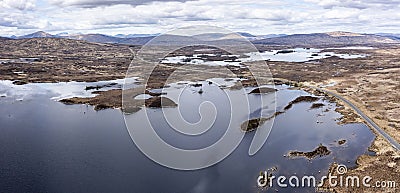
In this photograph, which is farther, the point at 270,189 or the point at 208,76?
the point at 208,76

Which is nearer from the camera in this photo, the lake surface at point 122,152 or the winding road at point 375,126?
the lake surface at point 122,152

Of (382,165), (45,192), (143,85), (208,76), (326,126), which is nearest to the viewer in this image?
(45,192)

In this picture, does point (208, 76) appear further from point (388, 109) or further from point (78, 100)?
point (388, 109)

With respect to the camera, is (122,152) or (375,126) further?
(375,126)

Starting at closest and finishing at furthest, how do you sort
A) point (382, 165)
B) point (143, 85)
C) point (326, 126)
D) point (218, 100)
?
point (382, 165) → point (326, 126) → point (218, 100) → point (143, 85)

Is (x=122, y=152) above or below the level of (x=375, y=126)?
above

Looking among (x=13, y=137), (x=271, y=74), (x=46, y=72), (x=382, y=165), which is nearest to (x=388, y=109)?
(x=382, y=165)

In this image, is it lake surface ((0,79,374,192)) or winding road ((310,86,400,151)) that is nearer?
lake surface ((0,79,374,192))
